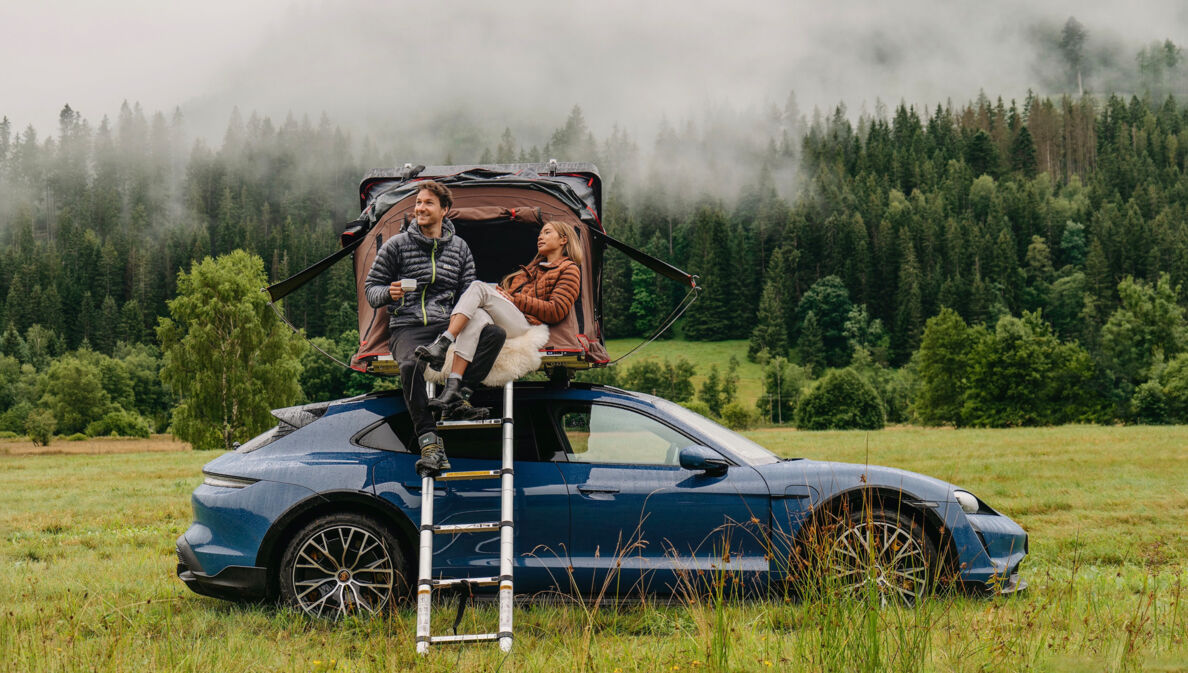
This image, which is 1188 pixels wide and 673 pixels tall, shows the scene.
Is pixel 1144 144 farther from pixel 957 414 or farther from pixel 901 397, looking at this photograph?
pixel 957 414

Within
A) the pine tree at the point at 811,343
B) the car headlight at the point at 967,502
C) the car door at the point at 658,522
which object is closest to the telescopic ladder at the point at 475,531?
the car door at the point at 658,522

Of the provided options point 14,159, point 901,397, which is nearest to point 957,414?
point 901,397

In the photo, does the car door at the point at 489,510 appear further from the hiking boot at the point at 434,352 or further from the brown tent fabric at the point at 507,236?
the brown tent fabric at the point at 507,236

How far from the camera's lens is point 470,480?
18.9 feet

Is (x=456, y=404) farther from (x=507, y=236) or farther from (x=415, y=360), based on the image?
(x=507, y=236)

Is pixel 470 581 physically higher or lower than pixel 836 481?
lower

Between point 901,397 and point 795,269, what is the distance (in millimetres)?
43643

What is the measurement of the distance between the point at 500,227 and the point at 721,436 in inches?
103

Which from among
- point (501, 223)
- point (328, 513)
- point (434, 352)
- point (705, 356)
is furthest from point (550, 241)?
point (705, 356)

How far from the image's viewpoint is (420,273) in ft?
19.9

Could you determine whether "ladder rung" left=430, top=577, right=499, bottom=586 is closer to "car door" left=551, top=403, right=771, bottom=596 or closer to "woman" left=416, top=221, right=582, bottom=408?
"car door" left=551, top=403, right=771, bottom=596

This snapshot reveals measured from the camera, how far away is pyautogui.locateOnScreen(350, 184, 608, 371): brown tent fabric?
6.45 meters

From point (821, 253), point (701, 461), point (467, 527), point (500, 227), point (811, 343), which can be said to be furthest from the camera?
point (821, 253)

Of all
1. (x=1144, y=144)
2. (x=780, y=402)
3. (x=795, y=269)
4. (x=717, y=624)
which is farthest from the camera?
(x=1144, y=144)
